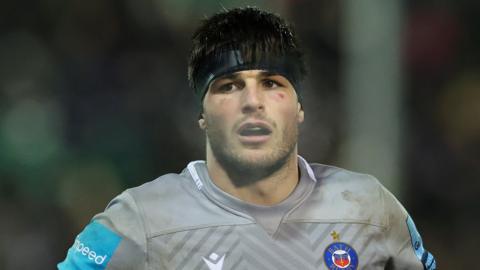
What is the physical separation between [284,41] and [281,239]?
2.32 ft

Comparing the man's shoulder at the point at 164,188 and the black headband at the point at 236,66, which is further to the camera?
the man's shoulder at the point at 164,188

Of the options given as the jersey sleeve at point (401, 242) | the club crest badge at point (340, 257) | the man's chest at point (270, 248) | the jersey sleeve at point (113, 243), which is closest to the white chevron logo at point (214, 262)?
the man's chest at point (270, 248)

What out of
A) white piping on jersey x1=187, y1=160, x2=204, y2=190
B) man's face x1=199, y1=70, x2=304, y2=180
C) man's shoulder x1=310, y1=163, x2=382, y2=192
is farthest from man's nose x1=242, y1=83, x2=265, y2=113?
man's shoulder x1=310, y1=163, x2=382, y2=192

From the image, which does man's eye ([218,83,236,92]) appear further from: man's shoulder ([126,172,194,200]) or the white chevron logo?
the white chevron logo

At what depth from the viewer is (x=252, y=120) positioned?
267 cm

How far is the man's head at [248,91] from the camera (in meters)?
2.69

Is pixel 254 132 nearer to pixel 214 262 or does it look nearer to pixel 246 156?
pixel 246 156

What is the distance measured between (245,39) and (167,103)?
6.03 feet

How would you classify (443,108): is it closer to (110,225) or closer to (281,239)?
(281,239)

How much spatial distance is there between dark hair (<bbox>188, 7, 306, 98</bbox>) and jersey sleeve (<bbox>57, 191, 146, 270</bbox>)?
0.52 meters

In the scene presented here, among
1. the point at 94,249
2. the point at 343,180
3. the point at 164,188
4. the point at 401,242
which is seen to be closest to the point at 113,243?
the point at 94,249

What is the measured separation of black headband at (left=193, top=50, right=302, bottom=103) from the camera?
2723mm

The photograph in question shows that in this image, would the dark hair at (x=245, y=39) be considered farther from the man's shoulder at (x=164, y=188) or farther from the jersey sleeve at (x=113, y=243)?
the jersey sleeve at (x=113, y=243)

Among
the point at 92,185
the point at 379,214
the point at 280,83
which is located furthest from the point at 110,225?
the point at 92,185
